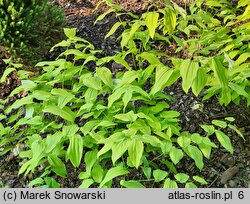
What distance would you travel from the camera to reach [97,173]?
254cm

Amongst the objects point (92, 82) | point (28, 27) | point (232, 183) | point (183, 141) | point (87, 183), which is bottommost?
point (232, 183)

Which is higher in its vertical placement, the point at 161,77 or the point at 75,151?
the point at 161,77

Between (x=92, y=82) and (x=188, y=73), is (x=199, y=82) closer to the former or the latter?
(x=188, y=73)

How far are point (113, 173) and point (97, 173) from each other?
141 mm

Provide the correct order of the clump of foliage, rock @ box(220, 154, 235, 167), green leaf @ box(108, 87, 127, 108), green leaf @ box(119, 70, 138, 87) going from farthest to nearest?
the clump of foliage
rock @ box(220, 154, 235, 167)
green leaf @ box(119, 70, 138, 87)
green leaf @ box(108, 87, 127, 108)

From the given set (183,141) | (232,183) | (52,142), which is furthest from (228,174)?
(52,142)

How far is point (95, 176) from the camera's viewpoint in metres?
2.53

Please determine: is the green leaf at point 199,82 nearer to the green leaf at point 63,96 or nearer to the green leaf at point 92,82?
the green leaf at point 92,82

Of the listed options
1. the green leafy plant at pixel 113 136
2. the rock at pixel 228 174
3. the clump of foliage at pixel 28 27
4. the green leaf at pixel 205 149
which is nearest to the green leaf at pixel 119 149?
the green leafy plant at pixel 113 136

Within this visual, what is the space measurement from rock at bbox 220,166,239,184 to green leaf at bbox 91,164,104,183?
86 cm

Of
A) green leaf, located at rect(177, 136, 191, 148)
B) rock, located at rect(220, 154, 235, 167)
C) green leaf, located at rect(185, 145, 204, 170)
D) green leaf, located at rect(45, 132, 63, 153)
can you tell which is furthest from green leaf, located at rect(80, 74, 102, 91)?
rock, located at rect(220, 154, 235, 167)

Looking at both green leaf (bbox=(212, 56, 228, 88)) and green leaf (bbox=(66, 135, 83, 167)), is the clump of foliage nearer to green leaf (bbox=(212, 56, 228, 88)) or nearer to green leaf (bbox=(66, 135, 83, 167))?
green leaf (bbox=(66, 135, 83, 167))

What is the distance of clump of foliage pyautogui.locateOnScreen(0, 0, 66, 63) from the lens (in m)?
3.33

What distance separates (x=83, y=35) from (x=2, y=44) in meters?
0.93
